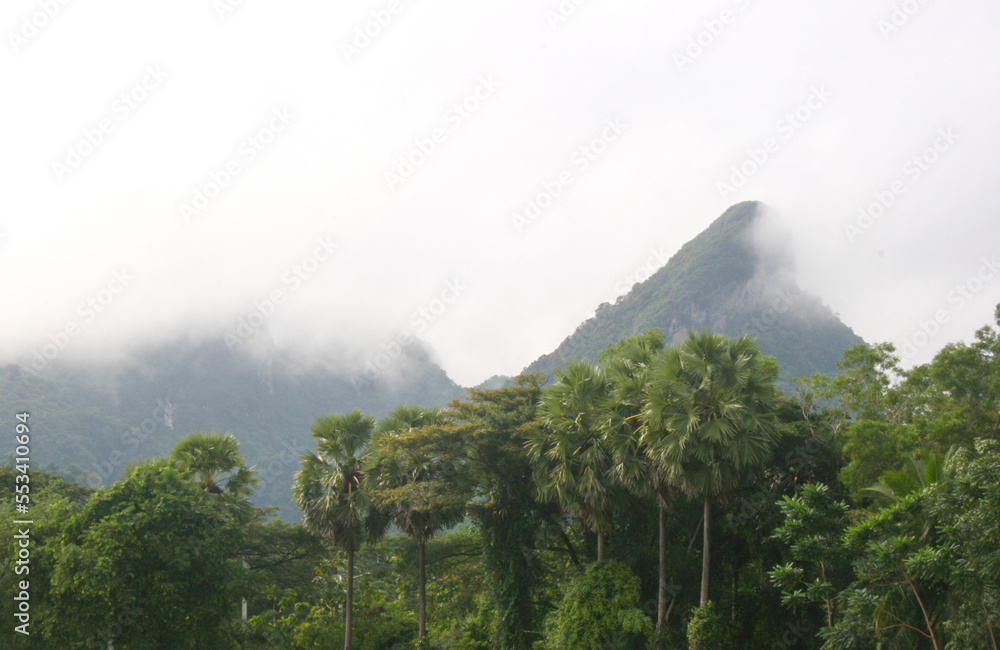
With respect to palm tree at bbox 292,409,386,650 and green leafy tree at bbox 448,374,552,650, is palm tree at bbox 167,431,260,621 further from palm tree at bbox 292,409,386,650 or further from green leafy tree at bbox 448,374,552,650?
green leafy tree at bbox 448,374,552,650

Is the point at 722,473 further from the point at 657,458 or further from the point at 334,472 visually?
the point at 334,472

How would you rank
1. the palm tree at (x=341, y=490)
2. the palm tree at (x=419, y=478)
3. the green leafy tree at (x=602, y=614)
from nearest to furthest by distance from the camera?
1. the green leafy tree at (x=602, y=614)
2. the palm tree at (x=419, y=478)
3. the palm tree at (x=341, y=490)

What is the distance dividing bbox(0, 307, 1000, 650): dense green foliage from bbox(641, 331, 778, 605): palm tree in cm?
6

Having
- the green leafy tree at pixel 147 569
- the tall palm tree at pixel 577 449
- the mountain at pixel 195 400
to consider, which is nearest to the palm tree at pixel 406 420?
the tall palm tree at pixel 577 449

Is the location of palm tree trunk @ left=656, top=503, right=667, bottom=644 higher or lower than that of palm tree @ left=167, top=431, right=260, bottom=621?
lower

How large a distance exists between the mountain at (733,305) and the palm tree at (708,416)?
60874mm

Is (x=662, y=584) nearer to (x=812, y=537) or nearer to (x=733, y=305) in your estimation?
(x=812, y=537)

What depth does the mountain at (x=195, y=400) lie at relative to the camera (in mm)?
91812

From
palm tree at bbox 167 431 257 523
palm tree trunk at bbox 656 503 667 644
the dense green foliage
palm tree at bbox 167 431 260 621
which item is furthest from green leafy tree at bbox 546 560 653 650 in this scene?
palm tree at bbox 167 431 257 523

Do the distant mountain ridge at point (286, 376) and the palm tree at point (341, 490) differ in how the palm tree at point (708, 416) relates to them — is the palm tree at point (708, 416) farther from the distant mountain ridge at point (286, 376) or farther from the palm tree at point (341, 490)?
the distant mountain ridge at point (286, 376)

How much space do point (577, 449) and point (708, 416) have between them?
4604 millimetres

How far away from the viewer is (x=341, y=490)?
23500 mm

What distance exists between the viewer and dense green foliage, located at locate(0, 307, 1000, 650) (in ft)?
43.7

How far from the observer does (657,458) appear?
17641 mm
